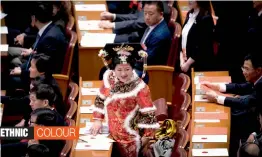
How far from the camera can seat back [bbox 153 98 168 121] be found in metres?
8.60

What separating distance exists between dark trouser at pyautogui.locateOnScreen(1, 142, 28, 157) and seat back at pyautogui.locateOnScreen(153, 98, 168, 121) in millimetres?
1163

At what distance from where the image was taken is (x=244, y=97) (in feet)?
26.9

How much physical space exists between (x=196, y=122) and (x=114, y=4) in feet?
7.02

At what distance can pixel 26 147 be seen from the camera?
7883 mm

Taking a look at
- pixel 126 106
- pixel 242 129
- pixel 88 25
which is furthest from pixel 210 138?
pixel 88 25

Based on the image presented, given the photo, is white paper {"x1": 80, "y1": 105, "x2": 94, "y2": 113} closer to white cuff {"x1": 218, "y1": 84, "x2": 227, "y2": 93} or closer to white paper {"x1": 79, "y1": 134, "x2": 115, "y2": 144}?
white paper {"x1": 79, "y1": 134, "x2": 115, "y2": 144}

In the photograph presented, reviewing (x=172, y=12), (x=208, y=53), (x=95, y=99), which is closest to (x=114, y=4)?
(x=172, y=12)

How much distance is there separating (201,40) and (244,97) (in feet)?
3.01

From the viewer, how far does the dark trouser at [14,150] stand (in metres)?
7.95

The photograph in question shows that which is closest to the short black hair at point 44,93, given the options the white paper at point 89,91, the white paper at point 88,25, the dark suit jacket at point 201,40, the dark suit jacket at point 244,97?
the white paper at point 89,91

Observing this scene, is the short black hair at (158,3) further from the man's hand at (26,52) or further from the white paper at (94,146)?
the white paper at (94,146)

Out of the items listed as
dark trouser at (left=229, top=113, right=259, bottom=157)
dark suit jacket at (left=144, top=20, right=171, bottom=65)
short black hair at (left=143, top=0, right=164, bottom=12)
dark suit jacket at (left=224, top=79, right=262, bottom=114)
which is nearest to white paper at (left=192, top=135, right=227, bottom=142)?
dark trouser at (left=229, top=113, right=259, bottom=157)

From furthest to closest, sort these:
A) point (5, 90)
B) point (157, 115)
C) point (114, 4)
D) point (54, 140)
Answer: point (114, 4), point (5, 90), point (157, 115), point (54, 140)

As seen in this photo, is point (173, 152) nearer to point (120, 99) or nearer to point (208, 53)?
point (120, 99)
